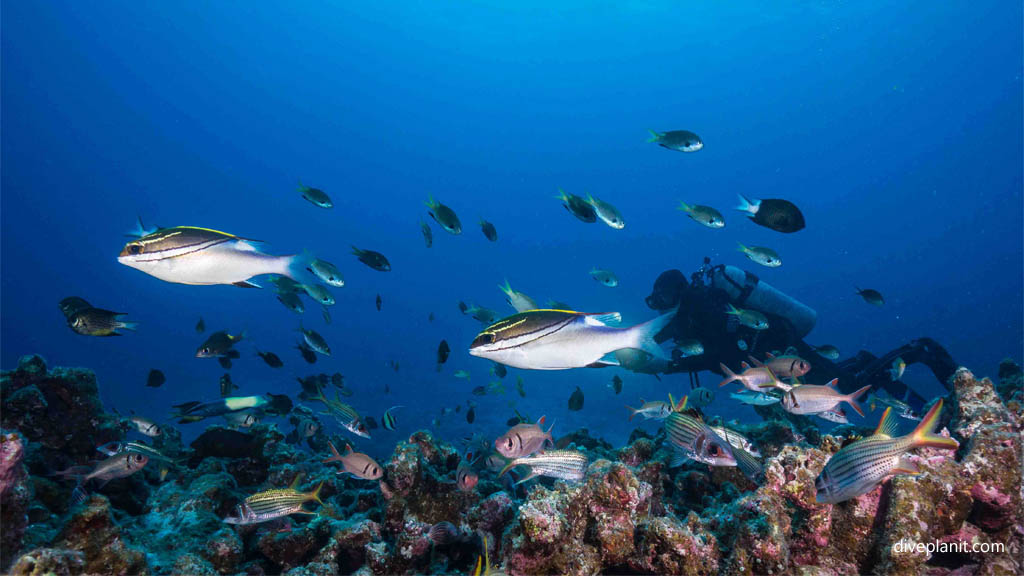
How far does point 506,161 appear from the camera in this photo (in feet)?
441

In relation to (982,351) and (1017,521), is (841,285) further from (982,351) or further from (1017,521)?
(1017,521)

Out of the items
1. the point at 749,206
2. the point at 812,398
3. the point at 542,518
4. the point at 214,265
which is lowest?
the point at 542,518

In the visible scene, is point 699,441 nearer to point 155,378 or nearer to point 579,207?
point 579,207

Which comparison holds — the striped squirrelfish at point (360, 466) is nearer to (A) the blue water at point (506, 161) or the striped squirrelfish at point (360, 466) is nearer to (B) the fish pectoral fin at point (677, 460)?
(B) the fish pectoral fin at point (677, 460)

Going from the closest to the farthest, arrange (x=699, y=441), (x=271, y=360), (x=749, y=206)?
1. (x=699, y=441)
2. (x=749, y=206)
3. (x=271, y=360)

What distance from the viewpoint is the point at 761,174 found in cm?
12088

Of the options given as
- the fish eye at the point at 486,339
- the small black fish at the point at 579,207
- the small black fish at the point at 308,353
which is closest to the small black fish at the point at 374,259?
the small black fish at the point at 308,353

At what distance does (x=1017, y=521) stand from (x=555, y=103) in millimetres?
129948

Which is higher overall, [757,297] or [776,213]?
[757,297]

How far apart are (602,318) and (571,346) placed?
0.35 m

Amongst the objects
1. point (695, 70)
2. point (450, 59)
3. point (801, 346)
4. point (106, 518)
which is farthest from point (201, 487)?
point (450, 59)

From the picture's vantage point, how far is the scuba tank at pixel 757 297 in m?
10.6

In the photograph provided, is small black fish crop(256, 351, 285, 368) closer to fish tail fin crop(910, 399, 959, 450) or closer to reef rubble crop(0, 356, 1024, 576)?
reef rubble crop(0, 356, 1024, 576)
